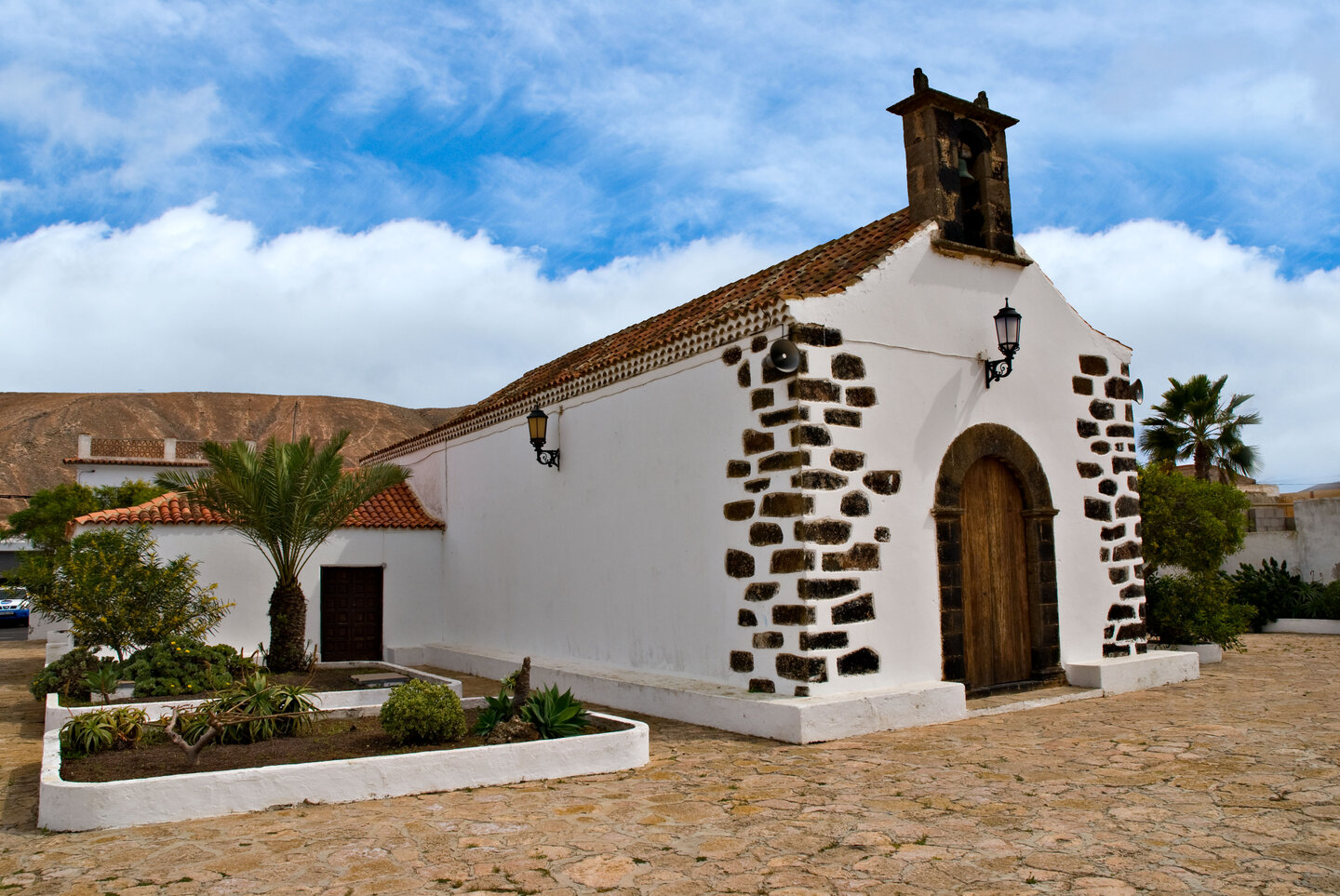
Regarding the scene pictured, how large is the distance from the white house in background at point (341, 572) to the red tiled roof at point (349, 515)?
14 millimetres

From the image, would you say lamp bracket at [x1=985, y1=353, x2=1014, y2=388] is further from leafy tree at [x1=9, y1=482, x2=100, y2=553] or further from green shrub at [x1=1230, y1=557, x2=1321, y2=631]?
leafy tree at [x1=9, y1=482, x2=100, y2=553]

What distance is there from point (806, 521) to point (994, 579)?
2.46m

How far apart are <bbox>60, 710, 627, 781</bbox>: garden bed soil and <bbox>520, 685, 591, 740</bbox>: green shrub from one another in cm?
18

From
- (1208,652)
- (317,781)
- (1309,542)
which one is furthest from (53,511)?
(1309,542)

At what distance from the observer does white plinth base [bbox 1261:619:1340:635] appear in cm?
1508

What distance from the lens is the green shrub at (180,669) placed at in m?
9.16

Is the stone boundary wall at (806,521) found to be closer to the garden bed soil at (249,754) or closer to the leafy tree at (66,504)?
the garden bed soil at (249,754)

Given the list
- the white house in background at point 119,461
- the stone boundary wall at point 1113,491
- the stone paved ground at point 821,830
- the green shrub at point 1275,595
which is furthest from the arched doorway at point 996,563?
the white house in background at point 119,461

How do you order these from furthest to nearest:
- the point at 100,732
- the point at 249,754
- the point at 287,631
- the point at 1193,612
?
1. the point at 1193,612
2. the point at 287,631
3. the point at 100,732
4. the point at 249,754

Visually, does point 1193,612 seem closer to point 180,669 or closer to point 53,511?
point 180,669

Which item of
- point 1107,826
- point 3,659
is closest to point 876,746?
point 1107,826

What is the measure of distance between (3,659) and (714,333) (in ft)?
49.0

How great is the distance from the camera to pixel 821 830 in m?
4.83

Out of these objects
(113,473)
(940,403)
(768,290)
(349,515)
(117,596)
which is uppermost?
(113,473)
